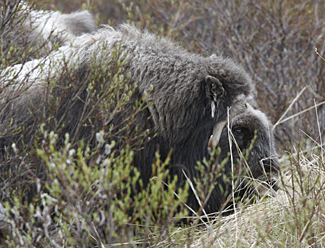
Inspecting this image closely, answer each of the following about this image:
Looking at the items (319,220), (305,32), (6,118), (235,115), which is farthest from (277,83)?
(6,118)

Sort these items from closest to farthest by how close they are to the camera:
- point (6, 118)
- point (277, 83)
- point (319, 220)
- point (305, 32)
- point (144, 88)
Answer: point (319, 220)
point (6, 118)
point (144, 88)
point (277, 83)
point (305, 32)

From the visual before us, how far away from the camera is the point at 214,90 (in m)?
2.54

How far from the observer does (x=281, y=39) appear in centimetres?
495

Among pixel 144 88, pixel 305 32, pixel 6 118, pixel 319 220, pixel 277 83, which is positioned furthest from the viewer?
pixel 305 32

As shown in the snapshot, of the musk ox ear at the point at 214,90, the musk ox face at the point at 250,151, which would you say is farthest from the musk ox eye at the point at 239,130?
the musk ox ear at the point at 214,90

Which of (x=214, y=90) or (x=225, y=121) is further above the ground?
(x=214, y=90)

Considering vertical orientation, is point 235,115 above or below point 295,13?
below

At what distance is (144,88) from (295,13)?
3.66 meters

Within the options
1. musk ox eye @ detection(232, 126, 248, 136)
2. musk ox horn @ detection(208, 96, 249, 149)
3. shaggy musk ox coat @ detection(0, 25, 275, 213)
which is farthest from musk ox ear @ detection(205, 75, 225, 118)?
musk ox eye @ detection(232, 126, 248, 136)

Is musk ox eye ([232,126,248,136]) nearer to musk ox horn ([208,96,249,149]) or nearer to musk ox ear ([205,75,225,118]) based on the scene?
musk ox horn ([208,96,249,149])

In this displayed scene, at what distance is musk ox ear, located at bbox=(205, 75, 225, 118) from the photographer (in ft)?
8.21

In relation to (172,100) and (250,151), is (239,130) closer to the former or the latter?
(250,151)

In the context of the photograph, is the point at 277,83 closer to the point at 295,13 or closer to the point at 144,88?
the point at 295,13

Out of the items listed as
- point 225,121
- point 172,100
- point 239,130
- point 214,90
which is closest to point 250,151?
point 239,130
